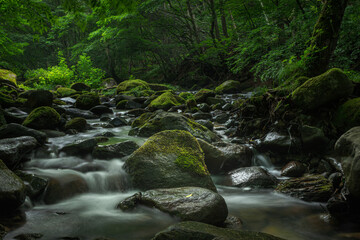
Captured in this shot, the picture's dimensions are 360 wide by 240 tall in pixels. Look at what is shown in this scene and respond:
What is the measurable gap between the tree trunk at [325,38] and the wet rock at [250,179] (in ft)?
10.1

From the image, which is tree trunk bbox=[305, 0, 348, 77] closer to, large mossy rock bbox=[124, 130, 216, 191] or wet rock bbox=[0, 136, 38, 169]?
large mossy rock bbox=[124, 130, 216, 191]

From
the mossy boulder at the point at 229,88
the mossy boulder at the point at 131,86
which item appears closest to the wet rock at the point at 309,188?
the mossy boulder at the point at 229,88

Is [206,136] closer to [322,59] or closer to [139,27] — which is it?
[322,59]

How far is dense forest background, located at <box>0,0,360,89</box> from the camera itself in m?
6.87

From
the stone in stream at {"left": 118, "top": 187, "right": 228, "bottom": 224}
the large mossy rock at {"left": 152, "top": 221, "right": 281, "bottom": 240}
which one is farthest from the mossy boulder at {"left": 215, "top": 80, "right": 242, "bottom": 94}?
the large mossy rock at {"left": 152, "top": 221, "right": 281, "bottom": 240}

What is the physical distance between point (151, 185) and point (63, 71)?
19.0 meters

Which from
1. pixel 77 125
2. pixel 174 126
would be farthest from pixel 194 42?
pixel 174 126

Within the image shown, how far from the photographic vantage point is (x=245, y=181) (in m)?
4.17

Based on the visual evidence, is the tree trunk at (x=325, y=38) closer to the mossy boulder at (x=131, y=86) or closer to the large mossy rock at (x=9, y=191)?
the large mossy rock at (x=9, y=191)

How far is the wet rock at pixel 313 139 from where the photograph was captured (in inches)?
172

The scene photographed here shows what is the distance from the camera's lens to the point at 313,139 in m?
4.44

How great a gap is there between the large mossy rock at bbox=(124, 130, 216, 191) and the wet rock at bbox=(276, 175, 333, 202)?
46.9 inches

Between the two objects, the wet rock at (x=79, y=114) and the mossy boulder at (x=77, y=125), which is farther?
the wet rock at (x=79, y=114)

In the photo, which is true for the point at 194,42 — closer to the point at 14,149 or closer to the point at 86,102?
the point at 86,102
